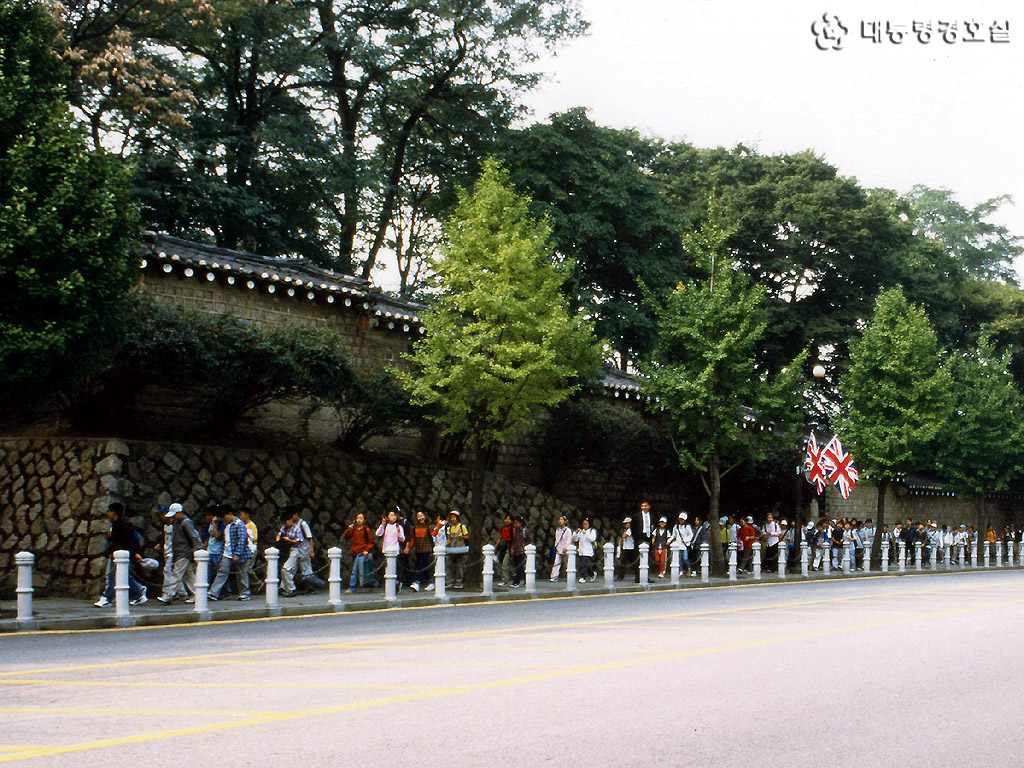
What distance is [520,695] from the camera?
8.09 metres

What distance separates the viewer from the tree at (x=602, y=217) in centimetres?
3622

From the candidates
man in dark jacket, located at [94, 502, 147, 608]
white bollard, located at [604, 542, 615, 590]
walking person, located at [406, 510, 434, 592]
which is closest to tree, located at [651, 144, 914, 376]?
white bollard, located at [604, 542, 615, 590]

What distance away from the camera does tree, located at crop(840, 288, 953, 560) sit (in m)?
42.0

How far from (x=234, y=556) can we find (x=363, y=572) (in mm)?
3857

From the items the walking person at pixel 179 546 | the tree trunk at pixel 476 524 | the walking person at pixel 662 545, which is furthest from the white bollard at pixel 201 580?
the walking person at pixel 662 545

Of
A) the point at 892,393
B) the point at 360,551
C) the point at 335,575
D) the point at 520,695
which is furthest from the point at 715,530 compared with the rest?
the point at 520,695

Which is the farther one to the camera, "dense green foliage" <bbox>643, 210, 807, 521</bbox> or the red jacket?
"dense green foliage" <bbox>643, 210, 807, 521</bbox>

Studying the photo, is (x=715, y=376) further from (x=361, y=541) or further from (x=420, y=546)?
(x=361, y=541)

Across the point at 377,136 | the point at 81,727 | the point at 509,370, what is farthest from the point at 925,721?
the point at 377,136

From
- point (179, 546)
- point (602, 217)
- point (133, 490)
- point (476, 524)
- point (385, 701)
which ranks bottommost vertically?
point (385, 701)

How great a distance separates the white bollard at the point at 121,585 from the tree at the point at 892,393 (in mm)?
32170

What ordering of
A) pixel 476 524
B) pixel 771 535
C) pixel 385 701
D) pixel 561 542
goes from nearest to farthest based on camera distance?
pixel 385 701
pixel 476 524
pixel 561 542
pixel 771 535

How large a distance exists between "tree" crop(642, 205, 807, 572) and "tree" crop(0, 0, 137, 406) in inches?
746

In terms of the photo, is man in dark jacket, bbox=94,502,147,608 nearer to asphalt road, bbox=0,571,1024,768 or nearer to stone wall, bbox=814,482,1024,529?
asphalt road, bbox=0,571,1024,768
